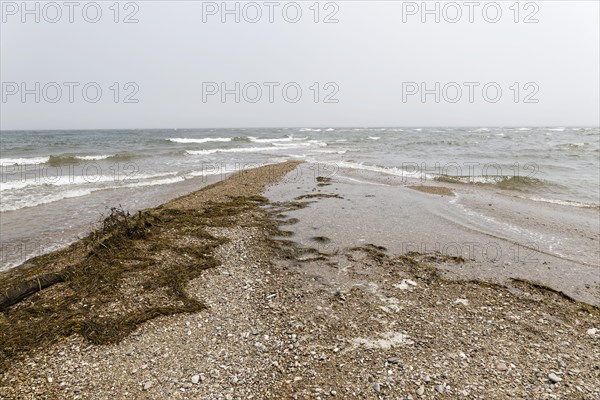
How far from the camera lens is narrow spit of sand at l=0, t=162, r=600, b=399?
380cm

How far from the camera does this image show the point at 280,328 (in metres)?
4.82

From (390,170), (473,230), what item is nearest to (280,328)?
(473,230)

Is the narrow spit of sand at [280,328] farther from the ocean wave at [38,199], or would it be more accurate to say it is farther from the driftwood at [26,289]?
the ocean wave at [38,199]

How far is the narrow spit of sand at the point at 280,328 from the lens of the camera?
3803mm

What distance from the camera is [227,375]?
3.94m

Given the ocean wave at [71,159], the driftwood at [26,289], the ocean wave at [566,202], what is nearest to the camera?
the driftwood at [26,289]

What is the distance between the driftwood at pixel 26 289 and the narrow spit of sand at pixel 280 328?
0.31 ft

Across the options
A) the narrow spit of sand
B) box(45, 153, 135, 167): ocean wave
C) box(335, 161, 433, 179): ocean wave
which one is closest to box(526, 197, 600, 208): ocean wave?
box(335, 161, 433, 179): ocean wave

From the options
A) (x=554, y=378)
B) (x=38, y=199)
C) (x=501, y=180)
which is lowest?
(x=554, y=378)

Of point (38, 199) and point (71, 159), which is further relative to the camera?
point (71, 159)

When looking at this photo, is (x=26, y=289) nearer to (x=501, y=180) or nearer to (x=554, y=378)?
(x=554, y=378)

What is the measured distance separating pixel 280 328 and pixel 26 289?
4.56 meters

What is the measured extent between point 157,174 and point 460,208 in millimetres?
16998

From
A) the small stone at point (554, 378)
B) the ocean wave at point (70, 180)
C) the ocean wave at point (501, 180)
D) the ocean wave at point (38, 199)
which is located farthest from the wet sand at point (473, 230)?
the ocean wave at point (70, 180)
